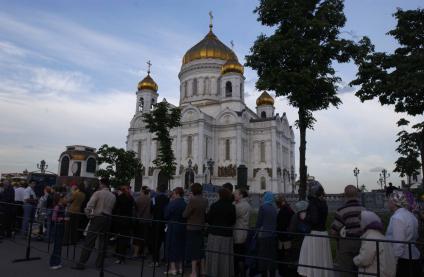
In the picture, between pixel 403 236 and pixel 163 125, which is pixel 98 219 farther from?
pixel 163 125

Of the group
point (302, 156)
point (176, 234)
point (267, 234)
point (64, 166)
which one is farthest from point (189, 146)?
point (267, 234)

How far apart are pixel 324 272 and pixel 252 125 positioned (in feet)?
143

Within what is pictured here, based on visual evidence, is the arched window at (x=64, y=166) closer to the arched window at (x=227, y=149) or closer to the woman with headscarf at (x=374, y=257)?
the arched window at (x=227, y=149)

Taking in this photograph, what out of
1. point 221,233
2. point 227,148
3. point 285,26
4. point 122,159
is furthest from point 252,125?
point 221,233

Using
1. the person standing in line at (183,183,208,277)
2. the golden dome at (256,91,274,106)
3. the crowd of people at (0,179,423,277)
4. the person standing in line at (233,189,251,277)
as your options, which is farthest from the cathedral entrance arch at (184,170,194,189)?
the person standing in line at (183,183,208,277)

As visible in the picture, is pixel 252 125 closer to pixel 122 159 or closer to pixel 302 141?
pixel 122 159

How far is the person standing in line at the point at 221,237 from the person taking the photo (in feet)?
22.4

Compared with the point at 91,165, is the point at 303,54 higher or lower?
higher

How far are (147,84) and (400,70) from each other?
46.6m

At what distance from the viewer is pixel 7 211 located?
11680 mm

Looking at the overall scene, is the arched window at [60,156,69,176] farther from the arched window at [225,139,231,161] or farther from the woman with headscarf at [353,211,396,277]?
the woman with headscarf at [353,211,396,277]

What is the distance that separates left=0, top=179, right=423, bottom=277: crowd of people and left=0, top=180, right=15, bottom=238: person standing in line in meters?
2.53

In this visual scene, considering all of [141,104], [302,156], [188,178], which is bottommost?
[188,178]

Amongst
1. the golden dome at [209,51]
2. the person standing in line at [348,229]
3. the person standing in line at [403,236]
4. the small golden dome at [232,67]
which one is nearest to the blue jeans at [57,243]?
the person standing in line at [348,229]
